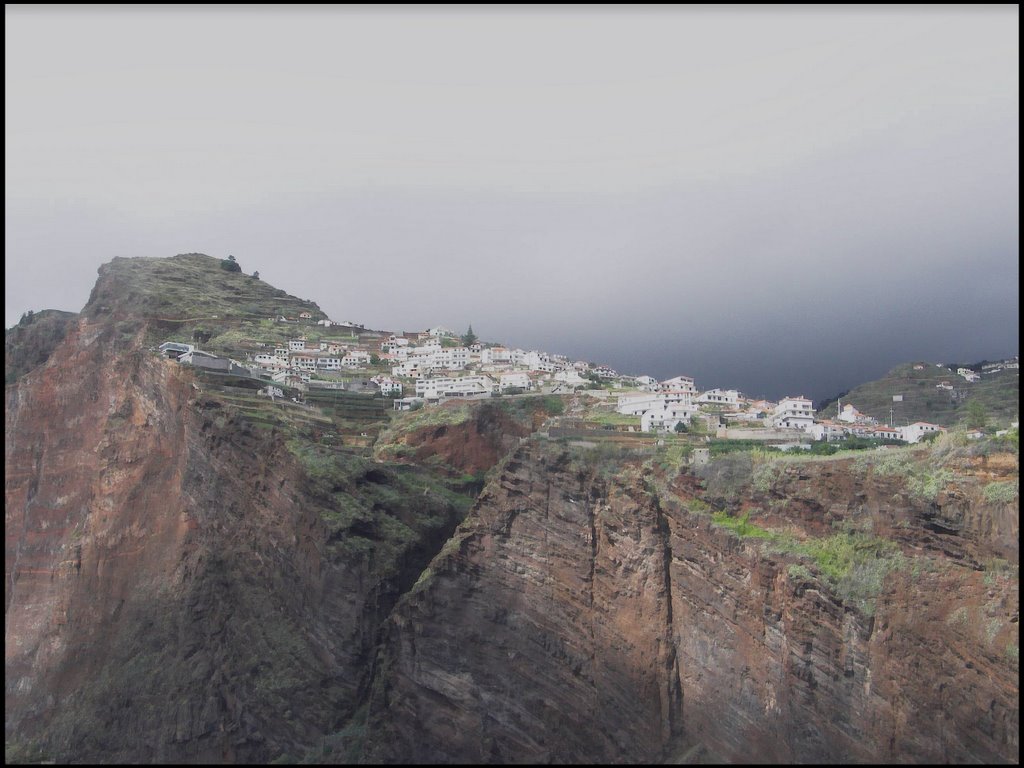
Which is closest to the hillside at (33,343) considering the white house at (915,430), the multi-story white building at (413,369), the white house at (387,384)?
the white house at (387,384)

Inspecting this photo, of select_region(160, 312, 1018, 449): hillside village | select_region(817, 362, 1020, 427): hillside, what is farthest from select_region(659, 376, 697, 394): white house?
select_region(817, 362, 1020, 427): hillside

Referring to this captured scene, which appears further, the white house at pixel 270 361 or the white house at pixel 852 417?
the white house at pixel 270 361

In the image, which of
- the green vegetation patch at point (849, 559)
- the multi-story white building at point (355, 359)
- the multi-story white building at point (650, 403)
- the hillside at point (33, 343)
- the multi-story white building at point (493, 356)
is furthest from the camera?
the multi-story white building at point (493, 356)

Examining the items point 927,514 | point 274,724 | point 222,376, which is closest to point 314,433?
point 222,376

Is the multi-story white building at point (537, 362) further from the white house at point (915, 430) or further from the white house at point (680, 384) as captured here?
the white house at point (915, 430)

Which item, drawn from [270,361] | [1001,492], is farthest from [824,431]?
[270,361]

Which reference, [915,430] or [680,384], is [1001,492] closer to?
[915,430]
